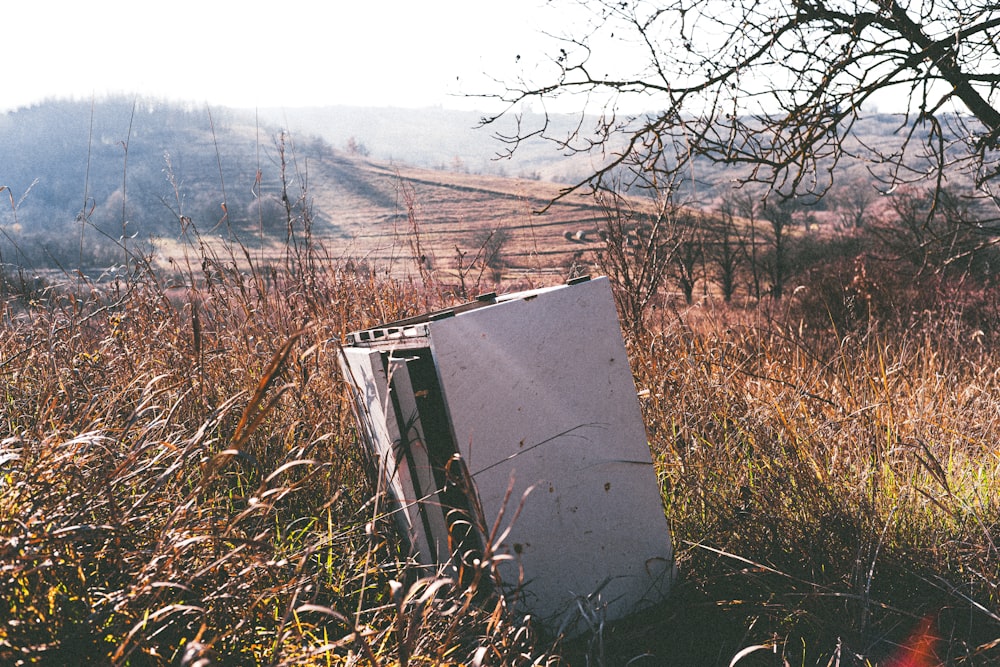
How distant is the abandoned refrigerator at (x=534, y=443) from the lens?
1621mm

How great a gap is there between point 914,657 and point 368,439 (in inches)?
61.4

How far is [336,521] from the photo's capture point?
6.97 ft

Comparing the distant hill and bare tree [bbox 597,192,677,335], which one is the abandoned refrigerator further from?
the distant hill

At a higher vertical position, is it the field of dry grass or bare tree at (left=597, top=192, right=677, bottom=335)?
bare tree at (left=597, top=192, right=677, bottom=335)

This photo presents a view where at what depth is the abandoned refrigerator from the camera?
162 centimetres

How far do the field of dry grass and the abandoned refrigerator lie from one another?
12cm

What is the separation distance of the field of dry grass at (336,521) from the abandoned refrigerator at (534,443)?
0.12m

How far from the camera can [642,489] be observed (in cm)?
183

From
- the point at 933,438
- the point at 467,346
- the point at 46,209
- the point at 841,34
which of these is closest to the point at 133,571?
the point at 467,346

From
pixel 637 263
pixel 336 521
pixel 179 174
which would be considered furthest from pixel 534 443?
pixel 179 174

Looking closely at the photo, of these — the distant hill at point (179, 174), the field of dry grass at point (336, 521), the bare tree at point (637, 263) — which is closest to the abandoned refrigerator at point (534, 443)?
the field of dry grass at point (336, 521)

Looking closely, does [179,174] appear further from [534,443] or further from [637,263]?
[534,443]

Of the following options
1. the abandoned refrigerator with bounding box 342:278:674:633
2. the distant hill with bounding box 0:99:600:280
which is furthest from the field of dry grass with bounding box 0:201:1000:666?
the distant hill with bounding box 0:99:600:280

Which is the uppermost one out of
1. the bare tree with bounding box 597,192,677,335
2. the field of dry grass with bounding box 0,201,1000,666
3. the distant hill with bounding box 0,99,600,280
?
the distant hill with bounding box 0,99,600,280
